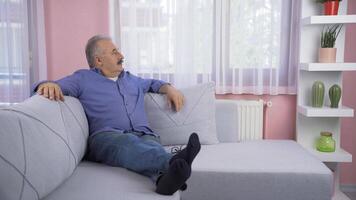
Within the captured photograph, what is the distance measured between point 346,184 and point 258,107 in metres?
0.97

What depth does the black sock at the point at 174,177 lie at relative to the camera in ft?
4.48

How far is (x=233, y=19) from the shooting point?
2.64 meters

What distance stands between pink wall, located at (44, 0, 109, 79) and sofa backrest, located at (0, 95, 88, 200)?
118 centimetres

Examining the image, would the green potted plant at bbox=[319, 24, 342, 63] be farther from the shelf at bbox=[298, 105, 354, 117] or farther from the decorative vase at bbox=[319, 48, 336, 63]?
the shelf at bbox=[298, 105, 354, 117]

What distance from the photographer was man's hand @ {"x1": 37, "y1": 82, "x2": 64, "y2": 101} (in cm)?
174

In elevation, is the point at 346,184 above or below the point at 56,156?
below

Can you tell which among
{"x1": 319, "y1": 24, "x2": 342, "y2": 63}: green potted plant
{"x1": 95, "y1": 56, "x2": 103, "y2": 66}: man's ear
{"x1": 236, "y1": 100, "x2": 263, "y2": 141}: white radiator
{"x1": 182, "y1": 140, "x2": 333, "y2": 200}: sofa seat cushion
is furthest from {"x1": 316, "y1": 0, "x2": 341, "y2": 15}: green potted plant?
{"x1": 95, "y1": 56, "x2": 103, "y2": 66}: man's ear

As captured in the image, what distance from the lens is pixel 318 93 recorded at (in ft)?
8.00

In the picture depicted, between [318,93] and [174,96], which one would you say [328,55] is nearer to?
[318,93]

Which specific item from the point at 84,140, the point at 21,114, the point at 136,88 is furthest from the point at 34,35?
the point at 21,114

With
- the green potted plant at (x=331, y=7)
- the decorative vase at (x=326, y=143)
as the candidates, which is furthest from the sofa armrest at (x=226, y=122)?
the green potted plant at (x=331, y=7)

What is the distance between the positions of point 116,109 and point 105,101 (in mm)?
79

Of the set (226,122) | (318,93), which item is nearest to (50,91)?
(226,122)

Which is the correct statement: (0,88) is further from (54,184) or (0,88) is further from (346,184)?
(346,184)
